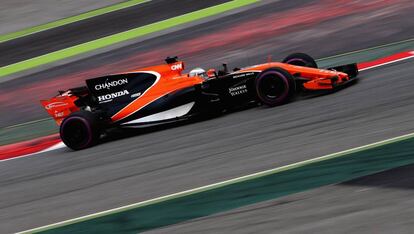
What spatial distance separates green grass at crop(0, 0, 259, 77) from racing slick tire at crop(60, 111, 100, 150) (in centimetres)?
813

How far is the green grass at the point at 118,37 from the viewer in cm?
1877

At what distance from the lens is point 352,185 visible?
6672 mm

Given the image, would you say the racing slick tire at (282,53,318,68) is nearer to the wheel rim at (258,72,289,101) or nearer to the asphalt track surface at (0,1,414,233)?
the asphalt track surface at (0,1,414,233)

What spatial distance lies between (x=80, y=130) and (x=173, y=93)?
1421 millimetres

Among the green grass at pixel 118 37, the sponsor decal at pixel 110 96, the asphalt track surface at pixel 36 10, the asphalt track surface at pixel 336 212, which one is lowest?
the asphalt track surface at pixel 336 212

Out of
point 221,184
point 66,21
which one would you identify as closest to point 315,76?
point 221,184

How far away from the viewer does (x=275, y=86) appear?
1012 cm

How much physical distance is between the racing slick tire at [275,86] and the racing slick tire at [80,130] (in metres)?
2.38

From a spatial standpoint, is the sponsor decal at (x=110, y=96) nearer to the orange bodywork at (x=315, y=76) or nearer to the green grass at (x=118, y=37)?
the orange bodywork at (x=315, y=76)

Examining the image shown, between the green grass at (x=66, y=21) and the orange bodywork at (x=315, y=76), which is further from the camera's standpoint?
the green grass at (x=66, y=21)

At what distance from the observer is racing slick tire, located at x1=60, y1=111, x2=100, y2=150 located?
421 inches

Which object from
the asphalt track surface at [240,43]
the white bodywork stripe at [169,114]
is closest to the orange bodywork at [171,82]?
the white bodywork stripe at [169,114]

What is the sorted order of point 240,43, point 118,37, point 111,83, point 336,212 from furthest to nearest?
point 118,37 → point 240,43 → point 111,83 → point 336,212

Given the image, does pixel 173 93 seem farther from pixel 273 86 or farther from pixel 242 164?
pixel 242 164
